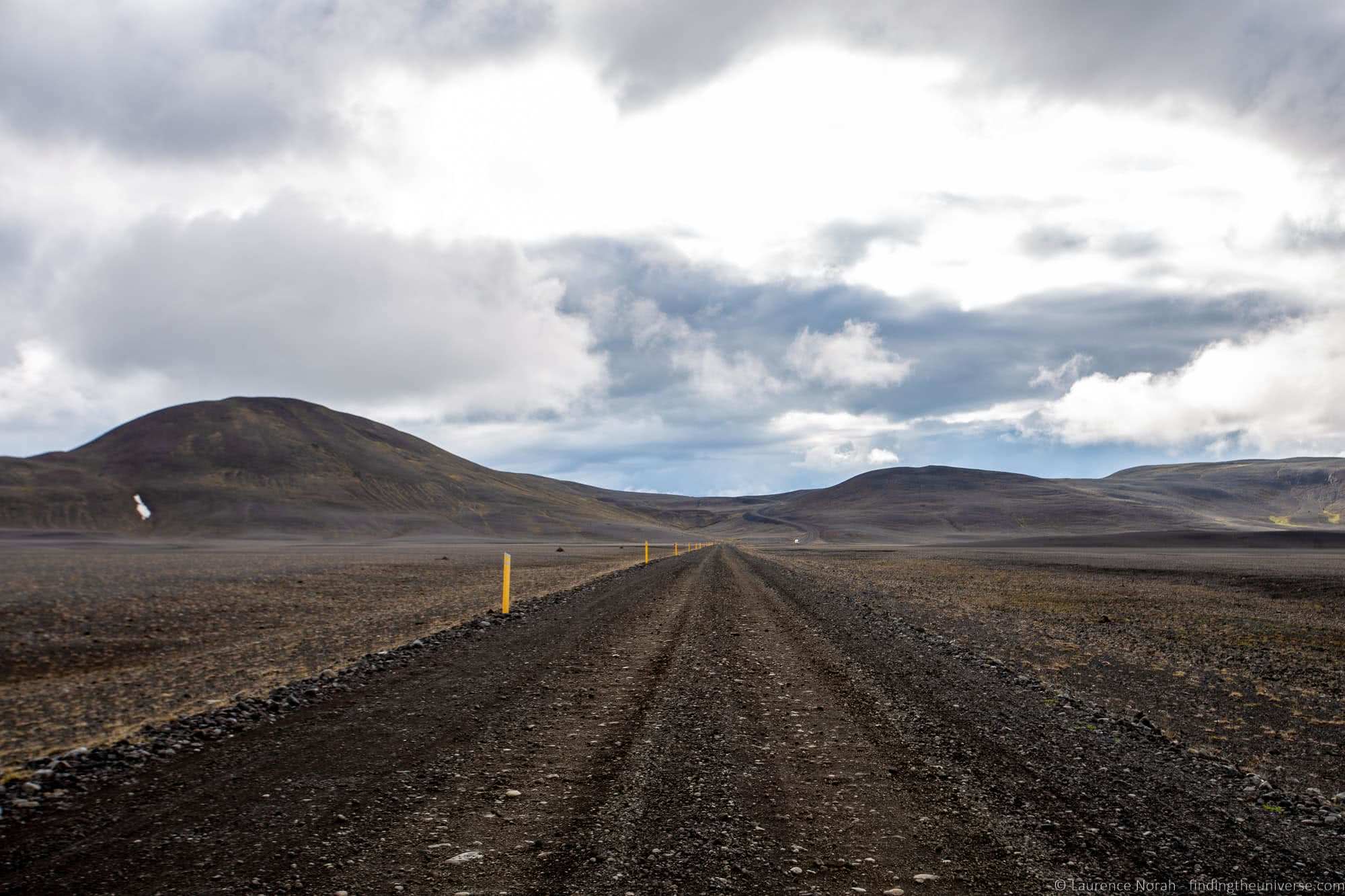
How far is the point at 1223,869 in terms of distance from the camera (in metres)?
4.58

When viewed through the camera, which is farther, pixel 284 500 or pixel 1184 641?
pixel 284 500

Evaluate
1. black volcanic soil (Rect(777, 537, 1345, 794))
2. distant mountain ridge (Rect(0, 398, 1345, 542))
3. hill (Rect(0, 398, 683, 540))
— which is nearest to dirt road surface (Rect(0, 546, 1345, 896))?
black volcanic soil (Rect(777, 537, 1345, 794))

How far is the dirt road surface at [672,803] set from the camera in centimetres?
448

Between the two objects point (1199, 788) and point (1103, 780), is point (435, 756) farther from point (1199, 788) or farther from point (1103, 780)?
point (1199, 788)

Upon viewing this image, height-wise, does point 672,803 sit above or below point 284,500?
below

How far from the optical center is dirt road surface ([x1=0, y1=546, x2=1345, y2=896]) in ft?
14.7

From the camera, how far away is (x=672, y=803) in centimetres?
553

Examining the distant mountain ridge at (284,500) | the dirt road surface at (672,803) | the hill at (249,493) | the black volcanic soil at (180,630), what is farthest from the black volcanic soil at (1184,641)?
the hill at (249,493)

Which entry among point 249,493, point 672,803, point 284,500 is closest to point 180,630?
point 672,803

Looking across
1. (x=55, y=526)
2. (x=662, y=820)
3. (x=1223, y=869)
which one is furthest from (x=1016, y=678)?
(x=55, y=526)

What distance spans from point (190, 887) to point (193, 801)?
1.62 m

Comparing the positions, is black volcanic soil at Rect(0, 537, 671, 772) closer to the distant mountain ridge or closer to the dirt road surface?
the dirt road surface

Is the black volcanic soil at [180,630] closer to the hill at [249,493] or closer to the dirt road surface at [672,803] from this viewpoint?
the dirt road surface at [672,803]

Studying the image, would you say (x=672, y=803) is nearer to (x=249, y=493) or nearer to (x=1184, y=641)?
(x=1184, y=641)
